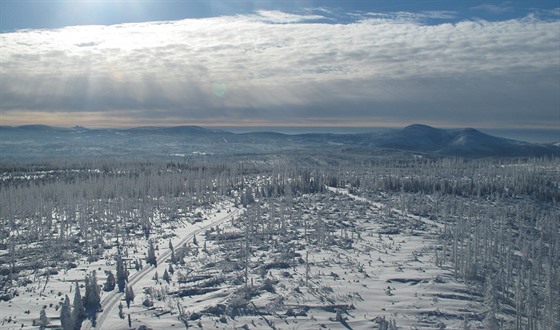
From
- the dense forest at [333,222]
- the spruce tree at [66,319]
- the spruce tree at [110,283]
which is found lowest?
the dense forest at [333,222]

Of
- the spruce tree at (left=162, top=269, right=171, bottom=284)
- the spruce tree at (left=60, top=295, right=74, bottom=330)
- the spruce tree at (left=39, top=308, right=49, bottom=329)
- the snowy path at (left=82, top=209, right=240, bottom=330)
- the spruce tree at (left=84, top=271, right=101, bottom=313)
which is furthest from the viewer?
the spruce tree at (left=162, top=269, right=171, bottom=284)

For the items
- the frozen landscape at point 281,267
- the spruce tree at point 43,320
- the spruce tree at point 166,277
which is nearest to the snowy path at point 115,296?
the frozen landscape at point 281,267

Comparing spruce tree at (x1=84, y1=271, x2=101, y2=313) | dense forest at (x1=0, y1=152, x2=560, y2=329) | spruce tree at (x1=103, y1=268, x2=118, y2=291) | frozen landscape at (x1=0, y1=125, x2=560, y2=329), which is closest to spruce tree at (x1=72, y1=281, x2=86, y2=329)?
frozen landscape at (x1=0, y1=125, x2=560, y2=329)

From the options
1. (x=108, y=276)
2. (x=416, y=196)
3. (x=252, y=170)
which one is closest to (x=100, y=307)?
(x=108, y=276)

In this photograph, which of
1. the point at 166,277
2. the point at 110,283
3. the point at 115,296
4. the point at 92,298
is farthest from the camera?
the point at 166,277

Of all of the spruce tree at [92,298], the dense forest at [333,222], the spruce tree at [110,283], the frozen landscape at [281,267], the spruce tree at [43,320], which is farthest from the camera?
the dense forest at [333,222]

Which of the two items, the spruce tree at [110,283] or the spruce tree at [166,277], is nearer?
the spruce tree at [110,283]

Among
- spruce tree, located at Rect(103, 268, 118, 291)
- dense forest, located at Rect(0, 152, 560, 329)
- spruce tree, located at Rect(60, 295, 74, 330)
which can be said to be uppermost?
spruce tree, located at Rect(60, 295, 74, 330)

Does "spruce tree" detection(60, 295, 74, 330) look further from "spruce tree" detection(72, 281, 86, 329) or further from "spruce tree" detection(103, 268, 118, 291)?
"spruce tree" detection(103, 268, 118, 291)

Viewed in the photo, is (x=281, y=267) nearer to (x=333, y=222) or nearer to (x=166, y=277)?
(x=166, y=277)

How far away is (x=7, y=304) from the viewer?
29.4 m

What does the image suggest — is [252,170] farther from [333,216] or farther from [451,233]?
[451,233]

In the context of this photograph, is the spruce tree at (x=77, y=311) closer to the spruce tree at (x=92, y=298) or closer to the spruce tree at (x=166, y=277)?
the spruce tree at (x=92, y=298)

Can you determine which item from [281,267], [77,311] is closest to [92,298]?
[77,311]
